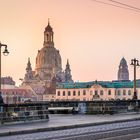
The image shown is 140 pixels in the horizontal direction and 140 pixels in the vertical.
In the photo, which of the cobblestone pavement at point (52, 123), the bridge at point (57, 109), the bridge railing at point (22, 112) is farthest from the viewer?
the bridge at point (57, 109)

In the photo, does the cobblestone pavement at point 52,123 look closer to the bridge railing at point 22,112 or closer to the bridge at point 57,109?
the bridge railing at point 22,112

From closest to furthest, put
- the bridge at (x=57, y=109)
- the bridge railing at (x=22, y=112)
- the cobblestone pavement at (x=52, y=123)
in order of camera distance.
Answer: the cobblestone pavement at (x=52, y=123) < the bridge railing at (x=22, y=112) < the bridge at (x=57, y=109)

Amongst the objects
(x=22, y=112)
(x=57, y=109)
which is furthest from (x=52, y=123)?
(x=57, y=109)

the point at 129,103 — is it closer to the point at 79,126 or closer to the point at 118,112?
the point at 118,112

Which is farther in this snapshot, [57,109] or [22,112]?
[57,109]

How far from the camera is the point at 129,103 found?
38500 millimetres

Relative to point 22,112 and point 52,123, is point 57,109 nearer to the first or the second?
point 22,112

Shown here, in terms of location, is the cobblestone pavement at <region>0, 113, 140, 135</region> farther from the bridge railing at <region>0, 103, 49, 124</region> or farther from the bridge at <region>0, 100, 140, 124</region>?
the bridge at <region>0, 100, 140, 124</region>

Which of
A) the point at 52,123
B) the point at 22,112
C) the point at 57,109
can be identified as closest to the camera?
the point at 52,123

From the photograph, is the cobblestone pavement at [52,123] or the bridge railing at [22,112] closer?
the cobblestone pavement at [52,123]

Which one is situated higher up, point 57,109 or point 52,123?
point 57,109

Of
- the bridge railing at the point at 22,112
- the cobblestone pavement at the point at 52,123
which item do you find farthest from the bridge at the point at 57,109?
the cobblestone pavement at the point at 52,123

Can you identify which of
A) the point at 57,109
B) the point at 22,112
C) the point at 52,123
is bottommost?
the point at 52,123

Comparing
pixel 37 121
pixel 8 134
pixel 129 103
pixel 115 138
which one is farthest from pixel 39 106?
pixel 129 103
